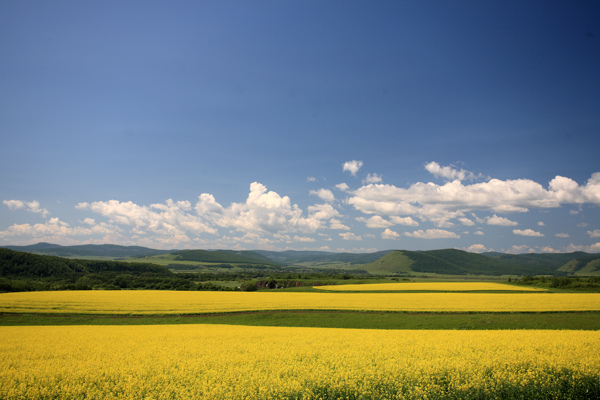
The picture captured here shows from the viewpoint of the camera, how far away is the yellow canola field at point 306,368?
10.6 m

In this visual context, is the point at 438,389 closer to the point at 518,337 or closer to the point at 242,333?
the point at 518,337

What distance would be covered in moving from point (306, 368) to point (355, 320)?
19457mm

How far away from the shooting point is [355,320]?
2998 cm

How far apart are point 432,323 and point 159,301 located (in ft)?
117

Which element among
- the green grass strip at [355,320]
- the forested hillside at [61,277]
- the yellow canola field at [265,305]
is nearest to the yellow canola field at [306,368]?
the green grass strip at [355,320]

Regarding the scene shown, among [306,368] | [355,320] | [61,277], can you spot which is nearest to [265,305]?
[355,320]

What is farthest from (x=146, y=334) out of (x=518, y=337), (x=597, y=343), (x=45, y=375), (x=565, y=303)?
(x=565, y=303)

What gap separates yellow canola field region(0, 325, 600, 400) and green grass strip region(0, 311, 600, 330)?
33.1ft

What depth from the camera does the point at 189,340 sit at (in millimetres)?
18297

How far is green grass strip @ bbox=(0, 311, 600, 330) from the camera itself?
87.9 feet

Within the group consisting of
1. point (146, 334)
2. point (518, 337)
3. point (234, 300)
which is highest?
point (518, 337)

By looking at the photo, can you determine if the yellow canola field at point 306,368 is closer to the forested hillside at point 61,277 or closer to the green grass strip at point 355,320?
the green grass strip at point 355,320

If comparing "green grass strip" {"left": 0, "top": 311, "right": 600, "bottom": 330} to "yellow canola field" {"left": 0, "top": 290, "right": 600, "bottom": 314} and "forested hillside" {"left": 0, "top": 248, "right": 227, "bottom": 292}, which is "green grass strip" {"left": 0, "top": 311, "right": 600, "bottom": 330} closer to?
"yellow canola field" {"left": 0, "top": 290, "right": 600, "bottom": 314}

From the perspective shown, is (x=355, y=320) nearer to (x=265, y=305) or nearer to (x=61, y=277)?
(x=265, y=305)
